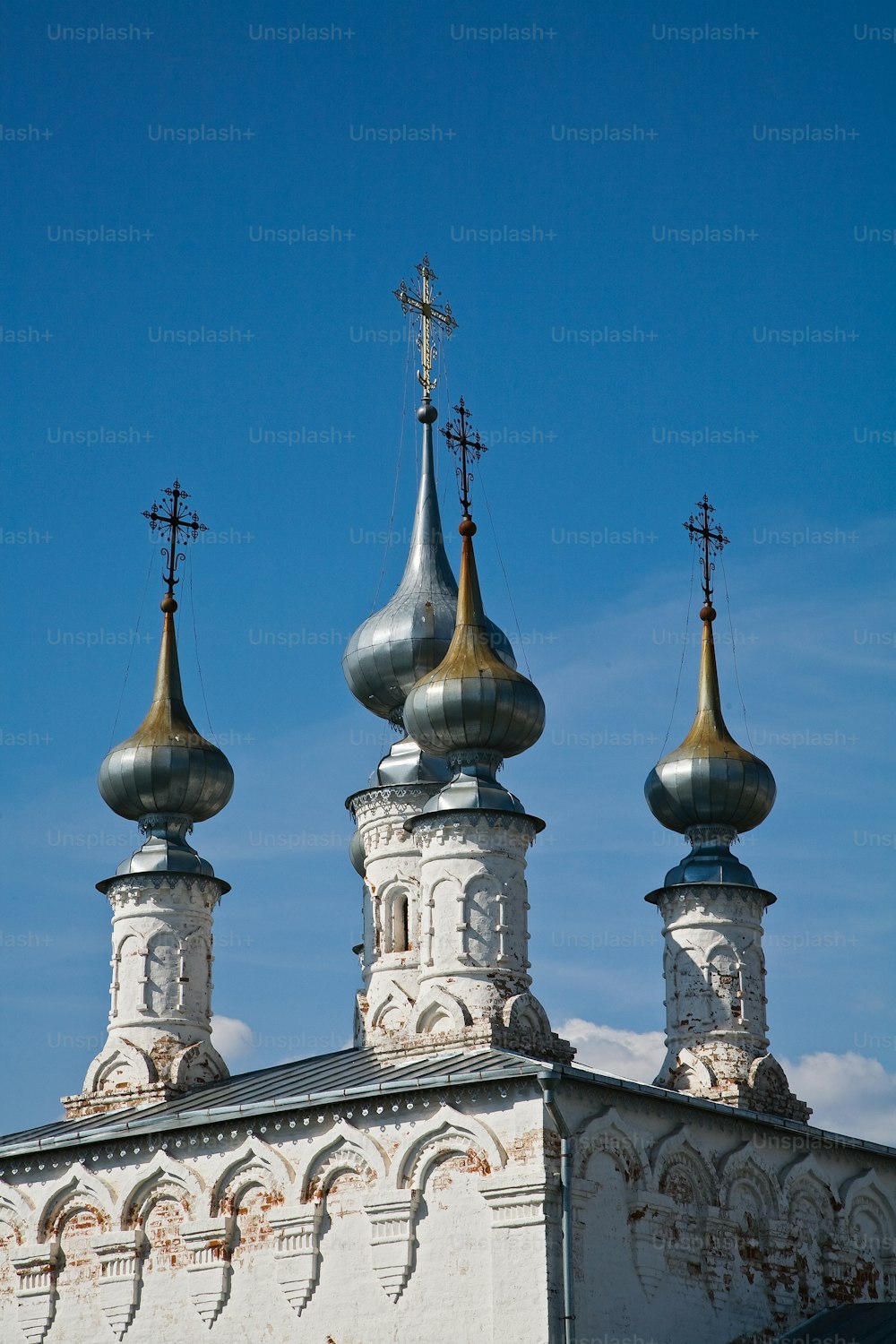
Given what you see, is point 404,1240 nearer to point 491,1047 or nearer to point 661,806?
point 491,1047

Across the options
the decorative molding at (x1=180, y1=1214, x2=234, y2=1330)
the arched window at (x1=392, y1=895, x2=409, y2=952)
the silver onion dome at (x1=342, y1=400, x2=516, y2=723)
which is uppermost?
the silver onion dome at (x1=342, y1=400, x2=516, y2=723)

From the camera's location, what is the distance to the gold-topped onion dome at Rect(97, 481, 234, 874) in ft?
78.6

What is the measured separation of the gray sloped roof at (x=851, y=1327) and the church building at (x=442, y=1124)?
40mm

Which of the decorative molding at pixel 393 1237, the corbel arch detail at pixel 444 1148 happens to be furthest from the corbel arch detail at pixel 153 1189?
the corbel arch detail at pixel 444 1148

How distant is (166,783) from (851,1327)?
8.96m

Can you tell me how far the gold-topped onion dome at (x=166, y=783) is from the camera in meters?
24.0

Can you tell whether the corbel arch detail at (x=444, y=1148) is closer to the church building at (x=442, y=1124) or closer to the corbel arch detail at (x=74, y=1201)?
the church building at (x=442, y=1124)

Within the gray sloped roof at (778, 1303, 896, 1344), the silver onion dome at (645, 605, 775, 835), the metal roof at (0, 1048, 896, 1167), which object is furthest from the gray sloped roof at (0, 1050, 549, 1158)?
the silver onion dome at (645, 605, 775, 835)

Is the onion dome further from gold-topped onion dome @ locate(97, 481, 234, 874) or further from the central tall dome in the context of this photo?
gold-topped onion dome @ locate(97, 481, 234, 874)

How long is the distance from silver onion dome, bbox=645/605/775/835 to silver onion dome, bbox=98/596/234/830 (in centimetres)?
471

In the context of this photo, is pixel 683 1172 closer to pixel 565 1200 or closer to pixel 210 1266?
pixel 565 1200

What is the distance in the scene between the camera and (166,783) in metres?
24.0

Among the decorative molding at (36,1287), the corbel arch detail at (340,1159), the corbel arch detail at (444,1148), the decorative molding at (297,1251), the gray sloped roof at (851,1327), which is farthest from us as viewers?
the decorative molding at (36,1287)

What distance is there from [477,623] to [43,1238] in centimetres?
732
